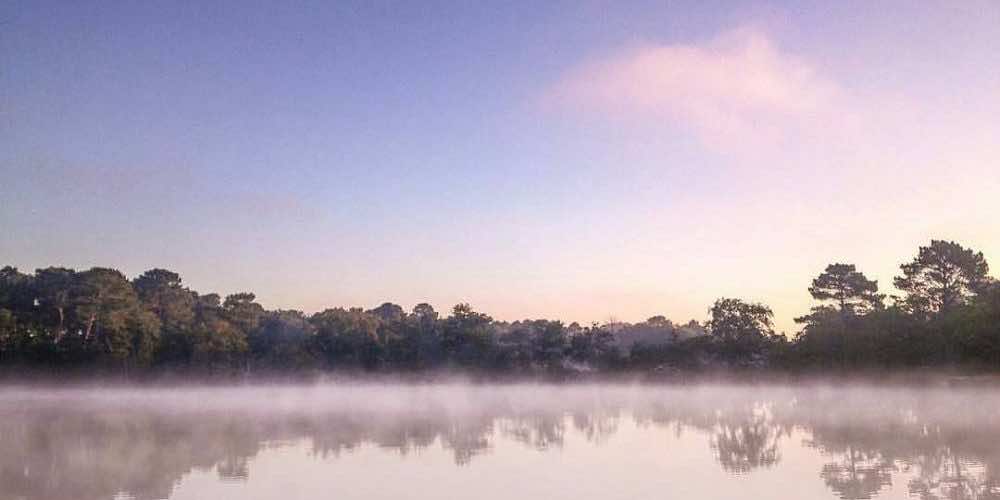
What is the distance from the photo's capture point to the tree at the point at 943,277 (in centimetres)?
4219

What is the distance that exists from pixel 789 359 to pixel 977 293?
9.78 metres

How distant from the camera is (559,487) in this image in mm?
12000

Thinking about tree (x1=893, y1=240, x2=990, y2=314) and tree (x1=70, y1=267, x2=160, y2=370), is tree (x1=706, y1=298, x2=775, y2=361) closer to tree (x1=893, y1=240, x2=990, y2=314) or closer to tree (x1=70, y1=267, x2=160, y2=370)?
tree (x1=893, y1=240, x2=990, y2=314)

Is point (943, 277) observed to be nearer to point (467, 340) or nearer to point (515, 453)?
point (467, 340)

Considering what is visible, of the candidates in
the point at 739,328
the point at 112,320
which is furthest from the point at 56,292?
the point at 739,328

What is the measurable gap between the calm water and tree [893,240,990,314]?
16.8 metres

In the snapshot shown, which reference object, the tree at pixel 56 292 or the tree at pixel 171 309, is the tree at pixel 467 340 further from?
the tree at pixel 56 292

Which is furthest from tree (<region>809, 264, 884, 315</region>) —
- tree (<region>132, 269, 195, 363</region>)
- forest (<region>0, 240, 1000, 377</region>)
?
tree (<region>132, 269, 195, 363</region>)

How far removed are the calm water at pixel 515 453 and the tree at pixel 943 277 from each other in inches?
663

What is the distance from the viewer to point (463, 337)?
56.6m

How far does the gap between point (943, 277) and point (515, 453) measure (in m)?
35.7

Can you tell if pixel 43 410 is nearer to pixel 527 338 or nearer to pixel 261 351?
pixel 261 351

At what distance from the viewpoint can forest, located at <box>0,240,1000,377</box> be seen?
40906 millimetres

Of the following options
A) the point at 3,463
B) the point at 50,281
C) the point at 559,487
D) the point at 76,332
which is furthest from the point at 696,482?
the point at 50,281
